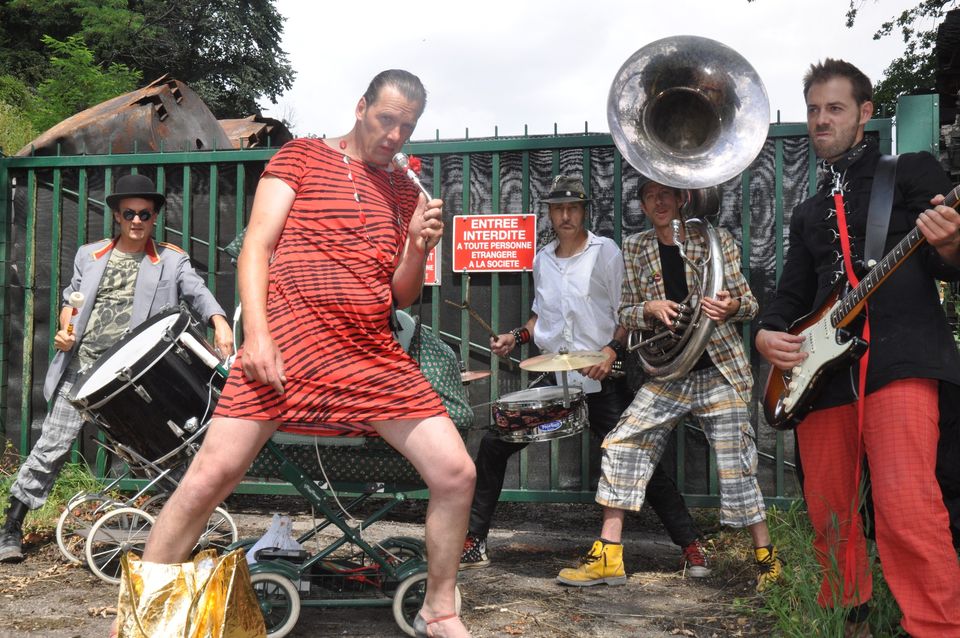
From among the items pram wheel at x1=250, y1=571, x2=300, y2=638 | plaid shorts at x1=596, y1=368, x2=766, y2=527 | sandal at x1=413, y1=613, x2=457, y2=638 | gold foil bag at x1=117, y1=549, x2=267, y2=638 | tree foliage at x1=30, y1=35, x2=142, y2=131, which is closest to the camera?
gold foil bag at x1=117, y1=549, x2=267, y2=638

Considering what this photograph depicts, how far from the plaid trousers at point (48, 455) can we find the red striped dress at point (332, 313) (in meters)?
2.51

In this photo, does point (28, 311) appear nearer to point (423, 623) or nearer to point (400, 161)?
point (400, 161)

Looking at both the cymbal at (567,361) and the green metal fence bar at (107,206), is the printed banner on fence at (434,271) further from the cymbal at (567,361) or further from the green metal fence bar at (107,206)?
the green metal fence bar at (107,206)

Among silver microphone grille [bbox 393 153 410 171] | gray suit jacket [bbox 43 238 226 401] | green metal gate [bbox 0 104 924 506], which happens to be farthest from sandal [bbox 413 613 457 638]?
gray suit jacket [bbox 43 238 226 401]

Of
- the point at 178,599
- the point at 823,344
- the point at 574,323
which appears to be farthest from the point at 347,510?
the point at 823,344

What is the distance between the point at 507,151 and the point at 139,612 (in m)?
3.97

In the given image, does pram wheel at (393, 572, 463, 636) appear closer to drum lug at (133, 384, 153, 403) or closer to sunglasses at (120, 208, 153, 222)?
drum lug at (133, 384, 153, 403)

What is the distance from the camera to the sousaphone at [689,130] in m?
4.56

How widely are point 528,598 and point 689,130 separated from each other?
2728mm

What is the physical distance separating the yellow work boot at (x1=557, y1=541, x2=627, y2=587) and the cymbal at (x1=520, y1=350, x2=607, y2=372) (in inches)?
41.2

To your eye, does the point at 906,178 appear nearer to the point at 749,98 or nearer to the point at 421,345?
the point at 749,98

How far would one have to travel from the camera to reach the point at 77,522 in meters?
5.41

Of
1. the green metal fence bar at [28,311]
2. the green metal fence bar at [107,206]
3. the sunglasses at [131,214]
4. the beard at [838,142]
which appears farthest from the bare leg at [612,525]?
the green metal fence bar at [28,311]

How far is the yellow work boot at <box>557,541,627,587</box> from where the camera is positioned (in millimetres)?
4566
